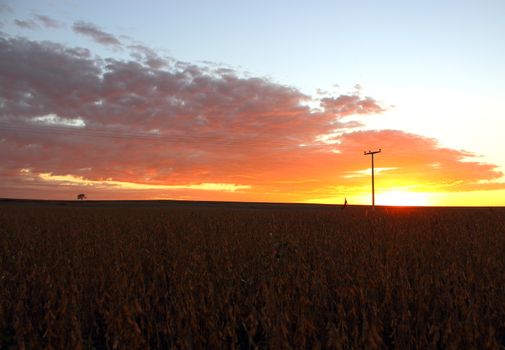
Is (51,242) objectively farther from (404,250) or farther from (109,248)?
(404,250)

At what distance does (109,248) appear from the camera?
27.5ft

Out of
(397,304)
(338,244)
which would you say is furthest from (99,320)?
(338,244)

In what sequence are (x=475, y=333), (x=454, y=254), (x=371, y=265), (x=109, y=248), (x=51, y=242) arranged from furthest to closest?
(x=51, y=242)
(x=109, y=248)
(x=454, y=254)
(x=371, y=265)
(x=475, y=333)

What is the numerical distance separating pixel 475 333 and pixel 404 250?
15.3ft

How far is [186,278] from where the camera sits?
498 centimetres

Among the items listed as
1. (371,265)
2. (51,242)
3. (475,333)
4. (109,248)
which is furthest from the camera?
(51,242)

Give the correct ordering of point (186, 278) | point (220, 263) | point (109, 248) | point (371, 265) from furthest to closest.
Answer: point (109, 248)
point (220, 263)
point (371, 265)
point (186, 278)

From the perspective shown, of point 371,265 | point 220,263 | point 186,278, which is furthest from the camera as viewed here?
point 220,263

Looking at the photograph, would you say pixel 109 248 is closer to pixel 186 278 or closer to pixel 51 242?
pixel 51 242

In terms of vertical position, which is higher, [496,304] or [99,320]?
[496,304]

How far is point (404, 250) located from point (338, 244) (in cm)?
131

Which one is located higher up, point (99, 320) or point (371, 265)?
point (371, 265)

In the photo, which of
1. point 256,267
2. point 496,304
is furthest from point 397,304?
point 256,267

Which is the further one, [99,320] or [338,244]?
[338,244]
